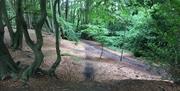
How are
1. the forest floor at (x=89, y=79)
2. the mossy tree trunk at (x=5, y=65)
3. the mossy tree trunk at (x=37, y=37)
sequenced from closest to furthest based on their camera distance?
the forest floor at (x=89, y=79) < the mossy tree trunk at (x=37, y=37) < the mossy tree trunk at (x=5, y=65)

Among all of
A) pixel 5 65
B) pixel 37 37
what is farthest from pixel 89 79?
pixel 5 65

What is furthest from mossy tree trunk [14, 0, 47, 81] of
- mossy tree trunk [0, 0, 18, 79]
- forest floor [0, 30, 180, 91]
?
mossy tree trunk [0, 0, 18, 79]

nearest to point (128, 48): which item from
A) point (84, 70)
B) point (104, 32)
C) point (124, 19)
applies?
point (124, 19)

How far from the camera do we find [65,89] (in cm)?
848

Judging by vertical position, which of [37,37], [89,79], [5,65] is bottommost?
[89,79]

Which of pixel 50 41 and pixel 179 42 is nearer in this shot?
pixel 179 42

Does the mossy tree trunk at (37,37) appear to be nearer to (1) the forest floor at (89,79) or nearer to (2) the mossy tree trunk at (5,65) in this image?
(1) the forest floor at (89,79)

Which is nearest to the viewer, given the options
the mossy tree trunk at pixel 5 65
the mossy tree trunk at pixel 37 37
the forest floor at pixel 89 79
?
the forest floor at pixel 89 79

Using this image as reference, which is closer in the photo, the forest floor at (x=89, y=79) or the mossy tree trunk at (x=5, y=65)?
the forest floor at (x=89, y=79)

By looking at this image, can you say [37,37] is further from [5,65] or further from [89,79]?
[89,79]

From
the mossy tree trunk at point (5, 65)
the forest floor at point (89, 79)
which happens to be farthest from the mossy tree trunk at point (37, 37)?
the mossy tree trunk at point (5, 65)

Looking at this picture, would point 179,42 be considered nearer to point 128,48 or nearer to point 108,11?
point 108,11

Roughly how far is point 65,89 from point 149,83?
2590 millimetres

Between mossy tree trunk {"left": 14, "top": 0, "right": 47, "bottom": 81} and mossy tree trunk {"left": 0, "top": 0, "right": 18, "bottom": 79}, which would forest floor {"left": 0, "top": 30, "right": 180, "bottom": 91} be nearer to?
mossy tree trunk {"left": 14, "top": 0, "right": 47, "bottom": 81}
